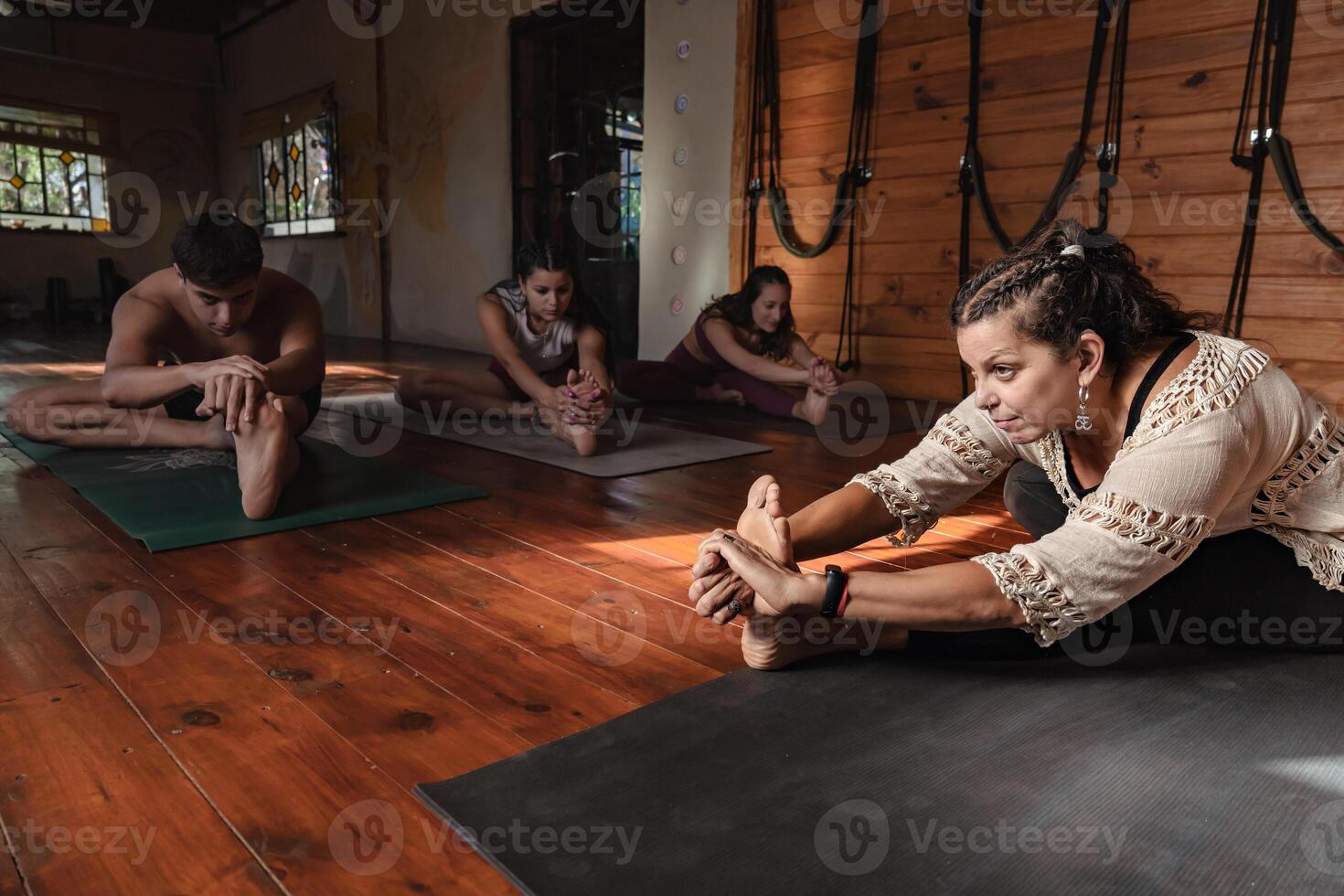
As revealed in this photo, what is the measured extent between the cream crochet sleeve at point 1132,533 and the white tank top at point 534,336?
2405mm

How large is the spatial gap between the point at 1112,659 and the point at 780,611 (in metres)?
0.59

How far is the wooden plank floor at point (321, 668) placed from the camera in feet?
3.10

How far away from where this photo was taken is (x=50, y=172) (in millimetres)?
8891

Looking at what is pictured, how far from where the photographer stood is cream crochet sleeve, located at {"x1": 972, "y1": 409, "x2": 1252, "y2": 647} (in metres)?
1.08

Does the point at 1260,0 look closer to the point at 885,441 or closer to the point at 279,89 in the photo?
the point at 885,441

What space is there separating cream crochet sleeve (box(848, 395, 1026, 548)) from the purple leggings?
2.37m

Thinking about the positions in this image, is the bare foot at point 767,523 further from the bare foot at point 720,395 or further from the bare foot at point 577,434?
the bare foot at point 720,395

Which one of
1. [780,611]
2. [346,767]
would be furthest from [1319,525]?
[346,767]

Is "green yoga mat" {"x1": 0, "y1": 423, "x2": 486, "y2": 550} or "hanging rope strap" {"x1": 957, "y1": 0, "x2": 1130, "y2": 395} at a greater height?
"hanging rope strap" {"x1": 957, "y1": 0, "x2": 1130, "y2": 395}

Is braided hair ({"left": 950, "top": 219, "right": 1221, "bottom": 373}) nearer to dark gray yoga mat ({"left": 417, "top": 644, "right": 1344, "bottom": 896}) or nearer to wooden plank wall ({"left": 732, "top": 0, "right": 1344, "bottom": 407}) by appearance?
dark gray yoga mat ({"left": 417, "top": 644, "right": 1344, "bottom": 896})

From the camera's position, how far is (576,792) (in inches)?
40.5

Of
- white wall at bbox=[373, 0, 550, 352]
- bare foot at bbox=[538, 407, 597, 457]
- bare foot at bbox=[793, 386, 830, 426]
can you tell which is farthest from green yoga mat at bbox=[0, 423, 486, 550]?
white wall at bbox=[373, 0, 550, 352]

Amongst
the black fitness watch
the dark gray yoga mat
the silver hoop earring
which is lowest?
the dark gray yoga mat

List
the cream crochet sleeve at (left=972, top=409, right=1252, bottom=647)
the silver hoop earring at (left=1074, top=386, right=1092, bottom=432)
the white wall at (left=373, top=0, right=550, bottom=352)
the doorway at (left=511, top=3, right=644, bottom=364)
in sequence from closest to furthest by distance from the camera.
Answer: the cream crochet sleeve at (left=972, top=409, right=1252, bottom=647)
the silver hoop earring at (left=1074, top=386, right=1092, bottom=432)
the doorway at (left=511, top=3, right=644, bottom=364)
the white wall at (left=373, top=0, right=550, bottom=352)
